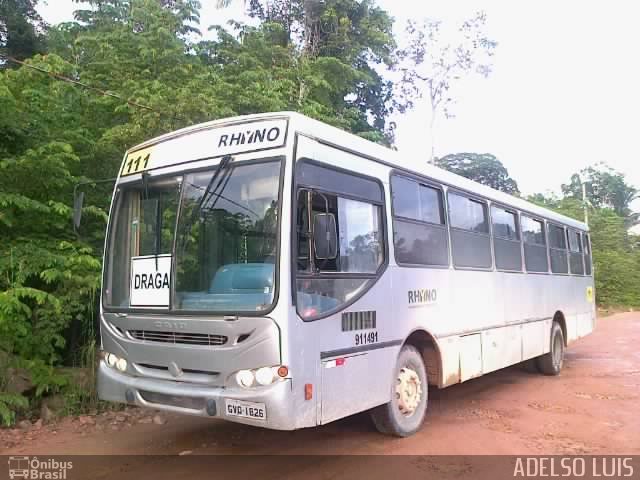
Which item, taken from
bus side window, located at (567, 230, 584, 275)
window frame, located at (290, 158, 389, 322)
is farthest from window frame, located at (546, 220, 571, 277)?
window frame, located at (290, 158, 389, 322)

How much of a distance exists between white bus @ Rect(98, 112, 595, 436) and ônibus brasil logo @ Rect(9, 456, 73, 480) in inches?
27.6

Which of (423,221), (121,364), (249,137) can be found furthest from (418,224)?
(121,364)

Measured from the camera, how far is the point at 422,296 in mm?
6035

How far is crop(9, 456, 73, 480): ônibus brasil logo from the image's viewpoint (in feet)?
15.5

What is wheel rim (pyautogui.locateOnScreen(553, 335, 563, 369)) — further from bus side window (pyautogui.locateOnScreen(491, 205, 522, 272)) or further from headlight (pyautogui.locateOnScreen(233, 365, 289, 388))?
headlight (pyautogui.locateOnScreen(233, 365, 289, 388))

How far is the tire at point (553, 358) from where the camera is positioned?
10031mm

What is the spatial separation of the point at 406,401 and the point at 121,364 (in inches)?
111

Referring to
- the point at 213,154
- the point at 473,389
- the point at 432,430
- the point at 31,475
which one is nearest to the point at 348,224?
the point at 213,154

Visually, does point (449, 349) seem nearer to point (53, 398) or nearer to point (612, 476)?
point (612, 476)

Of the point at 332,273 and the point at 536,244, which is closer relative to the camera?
the point at 332,273

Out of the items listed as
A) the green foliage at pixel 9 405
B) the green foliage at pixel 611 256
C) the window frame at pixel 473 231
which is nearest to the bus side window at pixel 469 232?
the window frame at pixel 473 231

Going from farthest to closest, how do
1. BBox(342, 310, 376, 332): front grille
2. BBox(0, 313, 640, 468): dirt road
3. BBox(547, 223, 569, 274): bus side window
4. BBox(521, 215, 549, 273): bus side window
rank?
BBox(547, 223, 569, 274): bus side window
BBox(521, 215, 549, 273): bus side window
BBox(0, 313, 640, 468): dirt road
BBox(342, 310, 376, 332): front grille

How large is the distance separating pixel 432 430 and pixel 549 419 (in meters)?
1.62

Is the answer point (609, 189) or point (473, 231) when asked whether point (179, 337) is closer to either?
point (473, 231)
